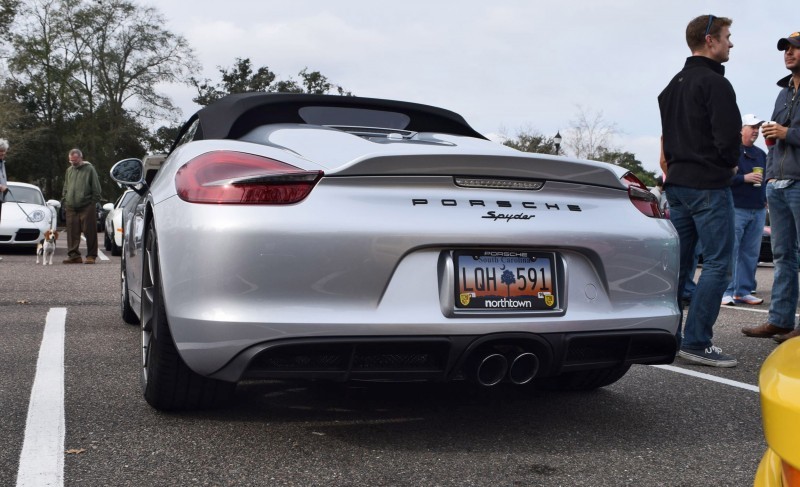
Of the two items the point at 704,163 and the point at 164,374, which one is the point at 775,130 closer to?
the point at 704,163

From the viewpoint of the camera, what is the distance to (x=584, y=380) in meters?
3.92

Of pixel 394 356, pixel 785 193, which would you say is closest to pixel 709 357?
pixel 785 193

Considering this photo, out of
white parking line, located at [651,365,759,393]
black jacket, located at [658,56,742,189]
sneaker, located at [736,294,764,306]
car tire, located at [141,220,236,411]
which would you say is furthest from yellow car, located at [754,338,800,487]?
sneaker, located at [736,294,764,306]

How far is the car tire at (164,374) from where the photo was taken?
10.2 ft

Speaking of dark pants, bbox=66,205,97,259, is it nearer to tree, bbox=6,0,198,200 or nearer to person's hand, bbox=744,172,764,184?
person's hand, bbox=744,172,764,184

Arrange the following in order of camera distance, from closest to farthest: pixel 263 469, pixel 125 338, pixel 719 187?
pixel 263 469 → pixel 719 187 → pixel 125 338

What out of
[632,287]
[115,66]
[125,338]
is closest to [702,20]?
[632,287]

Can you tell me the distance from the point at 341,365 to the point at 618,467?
98 cm

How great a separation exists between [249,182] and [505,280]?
93cm

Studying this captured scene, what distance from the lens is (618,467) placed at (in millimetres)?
2826

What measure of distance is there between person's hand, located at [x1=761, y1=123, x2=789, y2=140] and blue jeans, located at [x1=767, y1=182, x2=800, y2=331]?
1.11 feet

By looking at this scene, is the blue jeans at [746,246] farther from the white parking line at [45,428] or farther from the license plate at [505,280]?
the white parking line at [45,428]

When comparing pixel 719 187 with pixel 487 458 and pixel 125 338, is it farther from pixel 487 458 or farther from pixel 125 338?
pixel 125 338

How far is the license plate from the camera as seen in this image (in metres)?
2.87
